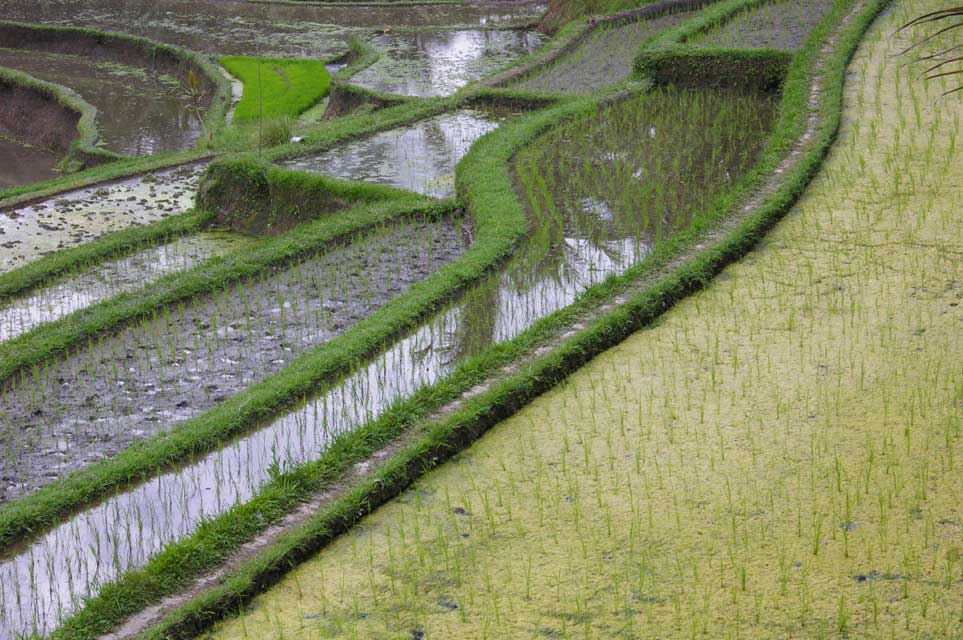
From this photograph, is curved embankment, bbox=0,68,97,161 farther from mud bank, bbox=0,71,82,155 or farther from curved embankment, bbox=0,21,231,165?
curved embankment, bbox=0,21,231,165

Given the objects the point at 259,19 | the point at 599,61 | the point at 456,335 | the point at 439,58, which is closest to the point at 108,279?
the point at 456,335

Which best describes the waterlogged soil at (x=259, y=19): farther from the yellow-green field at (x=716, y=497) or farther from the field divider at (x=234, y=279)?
the yellow-green field at (x=716, y=497)

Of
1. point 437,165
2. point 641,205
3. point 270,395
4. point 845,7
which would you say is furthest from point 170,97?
point 270,395

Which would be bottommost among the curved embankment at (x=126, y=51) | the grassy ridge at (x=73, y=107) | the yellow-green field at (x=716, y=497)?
the yellow-green field at (x=716, y=497)

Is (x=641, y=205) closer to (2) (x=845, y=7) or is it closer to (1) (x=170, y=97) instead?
(2) (x=845, y=7)

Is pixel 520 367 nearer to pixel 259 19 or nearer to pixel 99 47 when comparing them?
pixel 99 47

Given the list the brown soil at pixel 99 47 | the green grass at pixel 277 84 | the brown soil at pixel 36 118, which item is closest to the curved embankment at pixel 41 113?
the brown soil at pixel 36 118

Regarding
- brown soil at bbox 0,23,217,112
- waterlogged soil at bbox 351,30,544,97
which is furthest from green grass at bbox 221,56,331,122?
waterlogged soil at bbox 351,30,544,97
